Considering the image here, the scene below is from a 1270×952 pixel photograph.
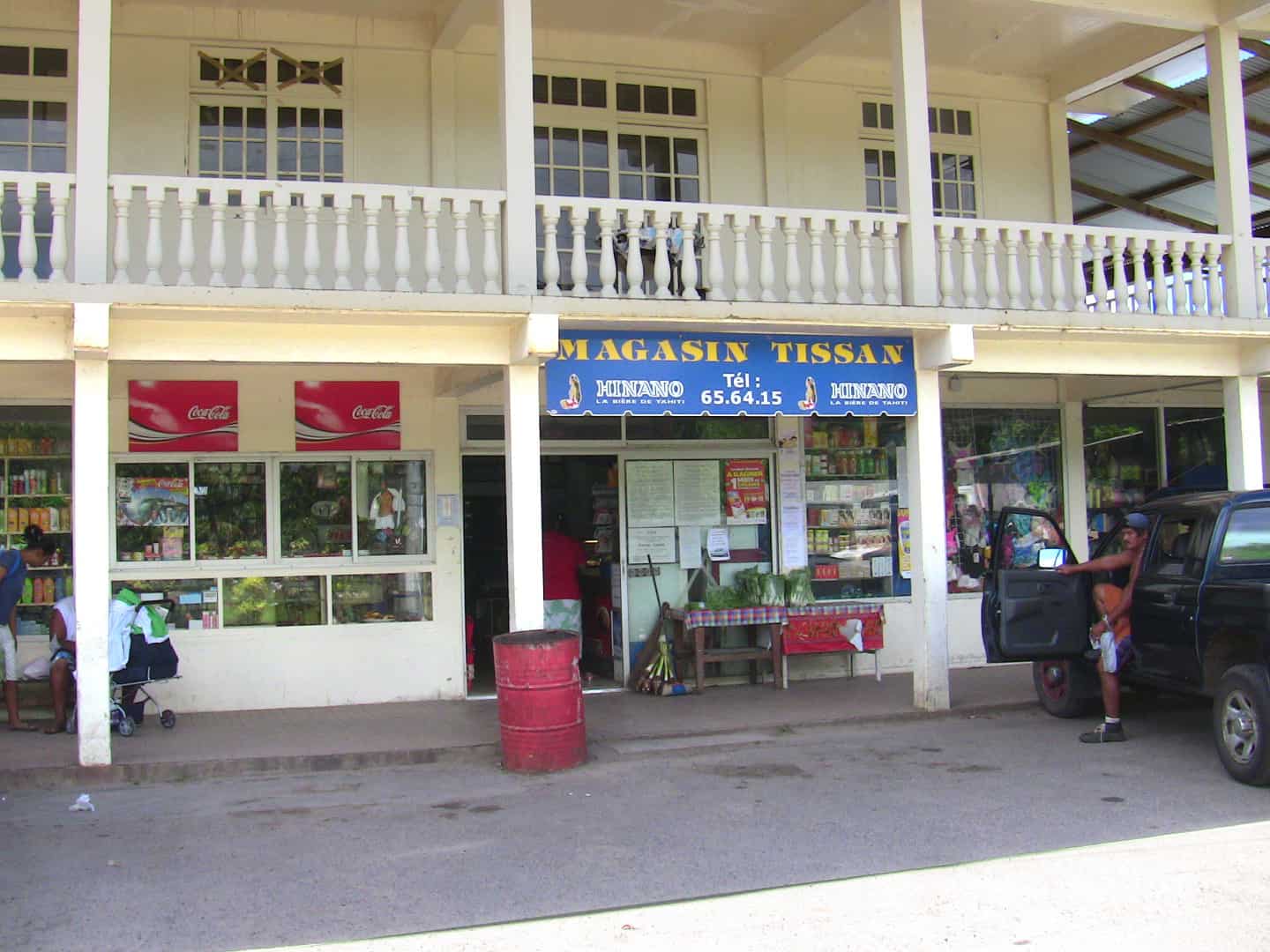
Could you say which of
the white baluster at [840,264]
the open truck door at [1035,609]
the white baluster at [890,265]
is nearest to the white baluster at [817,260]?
the white baluster at [840,264]

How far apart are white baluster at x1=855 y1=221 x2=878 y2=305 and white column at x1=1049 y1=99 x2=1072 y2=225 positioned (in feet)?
13.0

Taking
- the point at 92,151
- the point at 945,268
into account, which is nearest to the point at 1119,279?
the point at 945,268

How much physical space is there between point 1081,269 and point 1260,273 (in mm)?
1871

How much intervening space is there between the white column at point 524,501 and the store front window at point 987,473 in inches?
214

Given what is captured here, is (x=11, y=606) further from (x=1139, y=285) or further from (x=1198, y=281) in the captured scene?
(x=1198, y=281)

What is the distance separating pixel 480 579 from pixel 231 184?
6306 millimetres

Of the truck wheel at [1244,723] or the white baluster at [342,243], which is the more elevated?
the white baluster at [342,243]

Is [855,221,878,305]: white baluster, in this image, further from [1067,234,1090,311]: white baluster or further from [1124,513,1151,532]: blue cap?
[1124,513,1151,532]: blue cap

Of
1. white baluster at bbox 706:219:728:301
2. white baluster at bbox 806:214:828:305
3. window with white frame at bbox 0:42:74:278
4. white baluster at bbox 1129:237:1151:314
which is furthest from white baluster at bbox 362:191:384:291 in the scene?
white baluster at bbox 1129:237:1151:314

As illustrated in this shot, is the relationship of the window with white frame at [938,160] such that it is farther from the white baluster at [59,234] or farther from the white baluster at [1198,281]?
the white baluster at [59,234]

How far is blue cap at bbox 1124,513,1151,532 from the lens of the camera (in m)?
8.46

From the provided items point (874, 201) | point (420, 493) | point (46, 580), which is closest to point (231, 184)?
point (420, 493)

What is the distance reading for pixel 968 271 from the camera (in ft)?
31.6

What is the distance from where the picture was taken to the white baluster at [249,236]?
8000 millimetres
